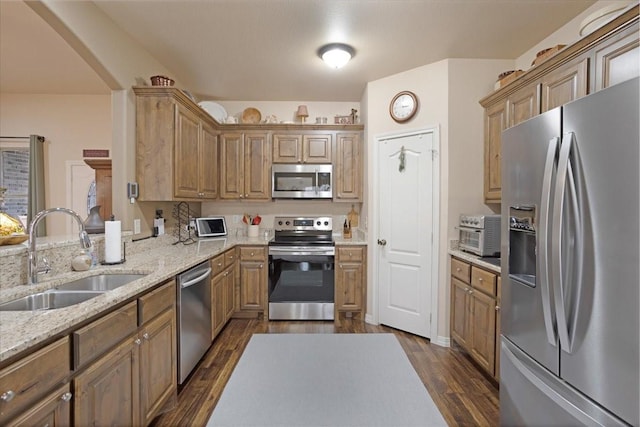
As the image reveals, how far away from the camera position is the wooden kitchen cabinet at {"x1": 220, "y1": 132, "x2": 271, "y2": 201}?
3.89m

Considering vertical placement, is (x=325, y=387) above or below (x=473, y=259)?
below

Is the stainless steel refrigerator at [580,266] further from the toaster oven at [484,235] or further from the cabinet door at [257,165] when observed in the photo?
the cabinet door at [257,165]

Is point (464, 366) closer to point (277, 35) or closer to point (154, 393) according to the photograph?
point (154, 393)

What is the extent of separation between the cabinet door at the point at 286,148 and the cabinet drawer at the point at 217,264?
4.91ft

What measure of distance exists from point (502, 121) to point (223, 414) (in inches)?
118

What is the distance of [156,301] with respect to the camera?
1771mm

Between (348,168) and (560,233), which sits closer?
(560,233)

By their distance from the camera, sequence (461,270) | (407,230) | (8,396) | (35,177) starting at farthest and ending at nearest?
(35,177) → (407,230) → (461,270) → (8,396)

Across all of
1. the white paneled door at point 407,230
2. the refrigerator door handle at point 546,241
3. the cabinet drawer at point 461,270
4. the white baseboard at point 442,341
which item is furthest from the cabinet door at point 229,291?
the refrigerator door handle at point 546,241

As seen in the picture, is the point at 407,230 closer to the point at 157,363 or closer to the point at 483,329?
the point at 483,329

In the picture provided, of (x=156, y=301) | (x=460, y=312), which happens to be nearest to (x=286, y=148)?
(x=156, y=301)

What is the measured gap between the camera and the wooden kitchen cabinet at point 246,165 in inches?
153

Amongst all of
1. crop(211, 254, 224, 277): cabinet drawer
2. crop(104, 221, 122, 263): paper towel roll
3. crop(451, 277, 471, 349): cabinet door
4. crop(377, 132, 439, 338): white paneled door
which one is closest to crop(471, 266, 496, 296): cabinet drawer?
crop(451, 277, 471, 349): cabinet door

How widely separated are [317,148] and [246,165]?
3.06 ft
